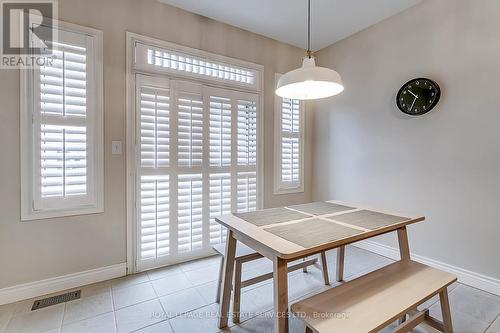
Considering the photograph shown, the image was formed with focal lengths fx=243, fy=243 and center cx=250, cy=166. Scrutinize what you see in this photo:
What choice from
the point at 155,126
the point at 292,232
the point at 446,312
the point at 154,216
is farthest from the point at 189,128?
the point at 446,312

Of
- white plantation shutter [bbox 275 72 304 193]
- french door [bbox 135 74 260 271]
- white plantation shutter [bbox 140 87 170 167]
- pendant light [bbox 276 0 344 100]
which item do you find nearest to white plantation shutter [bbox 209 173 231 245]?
french door [bbox 135 74 260 271]

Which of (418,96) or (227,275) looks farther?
(418,96)

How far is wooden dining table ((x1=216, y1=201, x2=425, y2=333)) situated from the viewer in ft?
4.19

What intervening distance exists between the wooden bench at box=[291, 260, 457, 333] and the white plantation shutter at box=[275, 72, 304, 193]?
74.3 inches

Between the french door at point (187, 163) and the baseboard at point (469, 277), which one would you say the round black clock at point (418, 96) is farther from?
the french door at point (187, 163)

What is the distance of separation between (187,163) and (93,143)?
0.88 m

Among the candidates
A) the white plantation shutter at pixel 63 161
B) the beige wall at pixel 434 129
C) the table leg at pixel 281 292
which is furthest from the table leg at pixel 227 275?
the beige wall at pixel 434 129

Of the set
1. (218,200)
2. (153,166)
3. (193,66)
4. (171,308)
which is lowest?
(171,308)

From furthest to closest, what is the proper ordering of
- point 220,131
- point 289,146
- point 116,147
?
point 289,146, point 220,131, point 116,147

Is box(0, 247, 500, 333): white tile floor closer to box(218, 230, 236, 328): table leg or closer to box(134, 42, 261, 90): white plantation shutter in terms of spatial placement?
box(218, 230, 236, 328): table leg

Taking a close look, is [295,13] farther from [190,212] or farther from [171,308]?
[171,308]

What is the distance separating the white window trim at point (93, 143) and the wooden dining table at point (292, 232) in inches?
52.4

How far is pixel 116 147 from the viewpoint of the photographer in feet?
7.64

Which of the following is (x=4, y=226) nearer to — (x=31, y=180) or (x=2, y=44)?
(x=31, y=180)
